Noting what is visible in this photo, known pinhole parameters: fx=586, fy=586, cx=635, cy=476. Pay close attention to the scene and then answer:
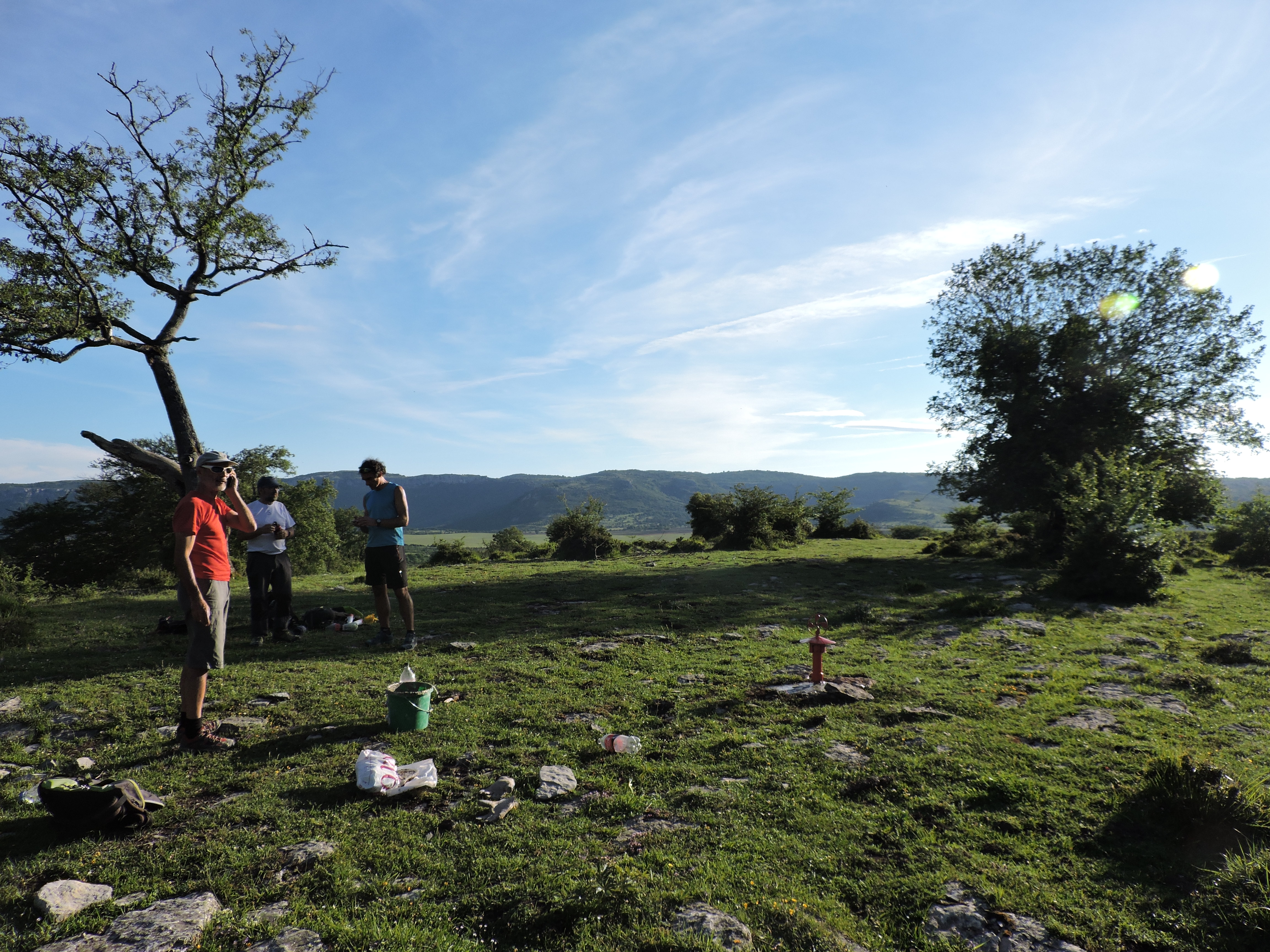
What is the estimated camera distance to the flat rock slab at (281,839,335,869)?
381 centimetres

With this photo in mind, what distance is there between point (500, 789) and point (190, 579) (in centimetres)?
335

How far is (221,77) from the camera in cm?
1622

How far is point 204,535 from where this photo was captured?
5.64 metres

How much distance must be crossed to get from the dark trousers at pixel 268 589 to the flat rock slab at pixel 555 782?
638 centimetres

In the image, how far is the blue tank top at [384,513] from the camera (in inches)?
356

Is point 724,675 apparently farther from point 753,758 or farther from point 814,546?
point 814,546

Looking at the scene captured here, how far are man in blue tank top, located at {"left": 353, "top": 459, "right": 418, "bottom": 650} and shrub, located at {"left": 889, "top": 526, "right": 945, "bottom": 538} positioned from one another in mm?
43434

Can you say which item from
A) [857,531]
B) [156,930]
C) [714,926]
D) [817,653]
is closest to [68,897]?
[156,930]

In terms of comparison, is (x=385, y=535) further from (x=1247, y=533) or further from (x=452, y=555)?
(x=1247, y=533)

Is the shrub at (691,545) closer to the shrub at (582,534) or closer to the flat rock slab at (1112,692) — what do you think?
the shrub at (582,534)

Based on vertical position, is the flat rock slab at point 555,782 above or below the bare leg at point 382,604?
below

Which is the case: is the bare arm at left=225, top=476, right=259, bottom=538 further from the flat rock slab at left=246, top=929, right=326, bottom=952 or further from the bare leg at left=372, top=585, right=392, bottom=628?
the flat rock slab at left=246, top=929, right=326, bottom=952

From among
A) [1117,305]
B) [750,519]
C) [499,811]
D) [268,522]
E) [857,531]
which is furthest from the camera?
[857,531]

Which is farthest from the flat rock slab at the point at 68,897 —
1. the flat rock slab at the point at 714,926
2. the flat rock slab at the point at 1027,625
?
the flat rock slab at the point at 1027,625
